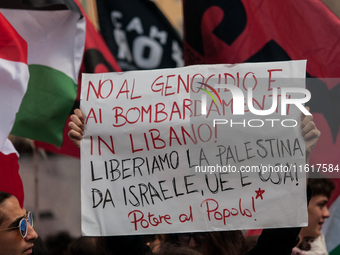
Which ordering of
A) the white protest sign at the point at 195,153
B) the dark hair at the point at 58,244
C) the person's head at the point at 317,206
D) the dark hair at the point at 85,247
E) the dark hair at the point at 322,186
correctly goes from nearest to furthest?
the white protest sign at the point at 195,153, the person's head at the point at 317,206, the dark hair at the point at 322,186, the dark hair at the point at 85,247, the dark hair at the point at 58,244

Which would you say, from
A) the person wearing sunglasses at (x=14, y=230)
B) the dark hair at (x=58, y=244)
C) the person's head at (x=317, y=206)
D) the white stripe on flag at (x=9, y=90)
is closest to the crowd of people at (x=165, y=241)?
the person wearing sunglasses at (x=14, y=230)

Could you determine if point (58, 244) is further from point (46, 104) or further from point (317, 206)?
point (317, 206)

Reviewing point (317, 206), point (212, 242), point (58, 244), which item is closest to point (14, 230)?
point (212, 242)

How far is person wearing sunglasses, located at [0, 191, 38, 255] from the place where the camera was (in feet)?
7.72

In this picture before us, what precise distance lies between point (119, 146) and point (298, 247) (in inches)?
63.2

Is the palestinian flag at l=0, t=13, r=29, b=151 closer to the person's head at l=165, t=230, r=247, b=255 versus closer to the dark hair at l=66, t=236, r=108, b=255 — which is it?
the dark hair at l=66, t=236, r=108, b=255

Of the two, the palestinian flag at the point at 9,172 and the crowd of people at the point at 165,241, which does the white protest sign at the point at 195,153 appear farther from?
the palestinian flag at the point at 9,172

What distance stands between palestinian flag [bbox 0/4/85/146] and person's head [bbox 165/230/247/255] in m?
1.41

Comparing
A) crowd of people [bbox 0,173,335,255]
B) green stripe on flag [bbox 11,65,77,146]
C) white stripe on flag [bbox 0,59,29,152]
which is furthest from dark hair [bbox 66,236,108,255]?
white stripe on flag [bbox 0,59,29,152]

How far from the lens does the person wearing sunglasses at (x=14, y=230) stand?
2354mm

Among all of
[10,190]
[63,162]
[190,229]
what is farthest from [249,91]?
[63,162]

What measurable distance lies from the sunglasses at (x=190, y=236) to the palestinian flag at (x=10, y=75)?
1.26m

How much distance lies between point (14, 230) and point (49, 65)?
152cm

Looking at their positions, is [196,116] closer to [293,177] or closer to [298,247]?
[293,177]
